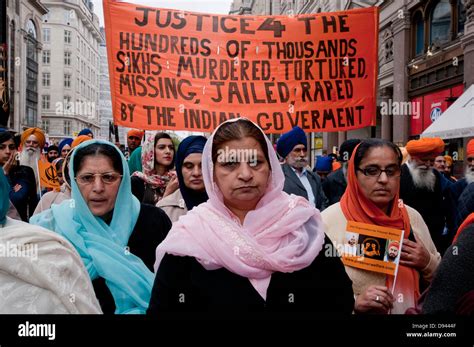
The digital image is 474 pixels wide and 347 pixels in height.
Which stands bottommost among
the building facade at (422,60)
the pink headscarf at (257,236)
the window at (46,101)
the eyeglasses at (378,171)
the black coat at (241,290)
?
the black coat at (241,290)

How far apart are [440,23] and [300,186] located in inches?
415

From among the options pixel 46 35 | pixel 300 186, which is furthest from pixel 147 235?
pixel 46 35

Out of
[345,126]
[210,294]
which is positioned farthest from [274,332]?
[345,126]

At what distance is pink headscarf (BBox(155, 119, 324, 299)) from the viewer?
2.01 meters

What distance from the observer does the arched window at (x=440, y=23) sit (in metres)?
13.7

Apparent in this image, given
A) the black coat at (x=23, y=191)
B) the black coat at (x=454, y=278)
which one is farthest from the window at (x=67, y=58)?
the black coat at (x=454, y=278)

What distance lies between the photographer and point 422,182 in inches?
207

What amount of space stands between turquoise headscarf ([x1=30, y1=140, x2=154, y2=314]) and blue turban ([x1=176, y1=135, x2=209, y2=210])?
0.96 metres

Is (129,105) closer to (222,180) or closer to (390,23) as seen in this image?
(222,180)

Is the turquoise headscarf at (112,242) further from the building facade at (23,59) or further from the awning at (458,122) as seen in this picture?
the building facade at (23,59)

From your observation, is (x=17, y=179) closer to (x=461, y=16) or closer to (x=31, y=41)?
(x=461, y=16)

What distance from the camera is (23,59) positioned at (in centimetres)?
4328

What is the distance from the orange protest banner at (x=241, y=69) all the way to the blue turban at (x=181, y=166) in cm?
155

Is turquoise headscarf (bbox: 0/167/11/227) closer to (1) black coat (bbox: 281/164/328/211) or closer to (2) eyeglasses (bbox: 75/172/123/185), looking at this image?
(2) eyeglasses (bbox: 75/172/123/185)
